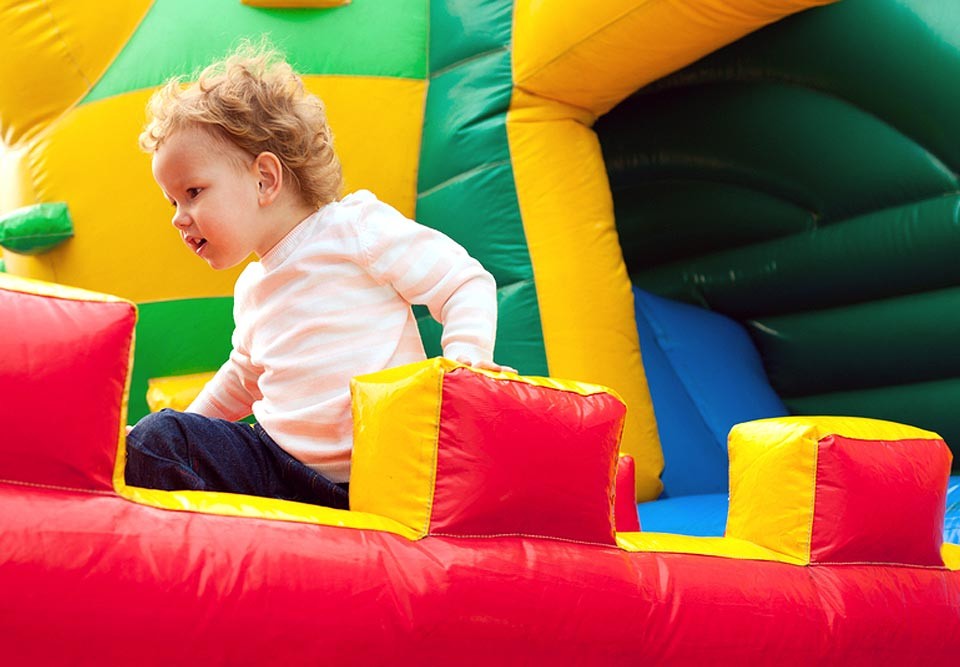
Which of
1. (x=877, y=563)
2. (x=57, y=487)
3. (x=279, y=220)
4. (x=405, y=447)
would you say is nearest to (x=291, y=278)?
(x=279, y=220)

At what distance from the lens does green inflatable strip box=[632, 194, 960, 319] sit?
1.99 metres

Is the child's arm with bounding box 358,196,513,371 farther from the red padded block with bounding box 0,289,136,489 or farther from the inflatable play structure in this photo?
the red padded block with bounding box 0,289,136,489

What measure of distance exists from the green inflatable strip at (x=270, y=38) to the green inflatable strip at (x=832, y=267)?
768 mm

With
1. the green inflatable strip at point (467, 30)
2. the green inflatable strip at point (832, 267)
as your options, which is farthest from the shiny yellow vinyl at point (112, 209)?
the green inflatable strip at point (832, 267)

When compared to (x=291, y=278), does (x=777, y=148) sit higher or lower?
higher

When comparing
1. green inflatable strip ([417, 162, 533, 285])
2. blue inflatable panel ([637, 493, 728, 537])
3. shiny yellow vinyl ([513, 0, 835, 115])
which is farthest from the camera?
green inflatable strip ([417, 162, 533, 285])

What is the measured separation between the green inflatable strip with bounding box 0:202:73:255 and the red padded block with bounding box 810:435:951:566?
138 centimetres

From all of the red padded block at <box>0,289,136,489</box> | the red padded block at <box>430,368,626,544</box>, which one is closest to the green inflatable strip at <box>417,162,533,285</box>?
the red padded block at <box>430,368,626,544</box>

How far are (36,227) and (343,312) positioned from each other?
100 cm

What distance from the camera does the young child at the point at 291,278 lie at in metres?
1.15

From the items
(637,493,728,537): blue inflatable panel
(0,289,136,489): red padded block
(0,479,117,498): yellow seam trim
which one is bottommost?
(637,493,728,537): blue inflatable panel

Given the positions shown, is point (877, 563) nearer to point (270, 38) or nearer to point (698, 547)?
point (698, 547)

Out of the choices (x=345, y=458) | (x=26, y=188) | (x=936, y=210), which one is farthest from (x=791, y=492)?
(x=26, y=188)

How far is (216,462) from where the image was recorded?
1131 millimetres
